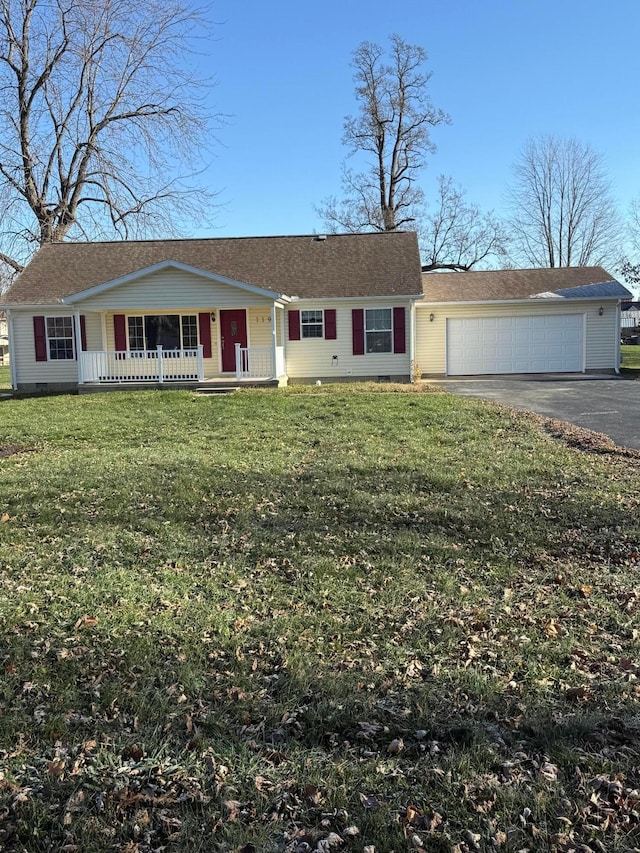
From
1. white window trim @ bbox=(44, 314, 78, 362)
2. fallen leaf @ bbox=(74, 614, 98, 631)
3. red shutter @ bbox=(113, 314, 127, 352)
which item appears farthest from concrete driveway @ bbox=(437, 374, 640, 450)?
white window trim @ bbox=(44, 314, 78, 362)

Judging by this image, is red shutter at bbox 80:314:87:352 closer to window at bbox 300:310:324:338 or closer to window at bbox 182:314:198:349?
window at bbox 182:314:198:349

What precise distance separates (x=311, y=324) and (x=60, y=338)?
7.28 meters

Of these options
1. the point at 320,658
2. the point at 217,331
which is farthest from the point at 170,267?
the point at 320,658

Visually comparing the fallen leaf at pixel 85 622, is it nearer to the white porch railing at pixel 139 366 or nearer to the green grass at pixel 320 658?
the green grass at pixel 320 658

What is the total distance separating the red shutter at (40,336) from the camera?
19391 mm

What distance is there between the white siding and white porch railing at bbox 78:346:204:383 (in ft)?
4.09

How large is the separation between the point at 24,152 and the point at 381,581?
28131mm

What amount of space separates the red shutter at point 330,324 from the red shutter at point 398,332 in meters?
1.73

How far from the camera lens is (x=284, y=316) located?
19.5 meters

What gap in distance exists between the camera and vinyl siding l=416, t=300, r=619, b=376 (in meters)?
21.6

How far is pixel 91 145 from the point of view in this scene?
2817 cm

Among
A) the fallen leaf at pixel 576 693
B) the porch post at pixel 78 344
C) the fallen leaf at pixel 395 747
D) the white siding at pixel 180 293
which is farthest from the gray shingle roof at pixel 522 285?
the fallen leaf at pixel 395 747

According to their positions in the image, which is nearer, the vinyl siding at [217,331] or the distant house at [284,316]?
the distant house at [284,316]

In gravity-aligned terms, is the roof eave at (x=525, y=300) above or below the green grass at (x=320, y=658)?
above
